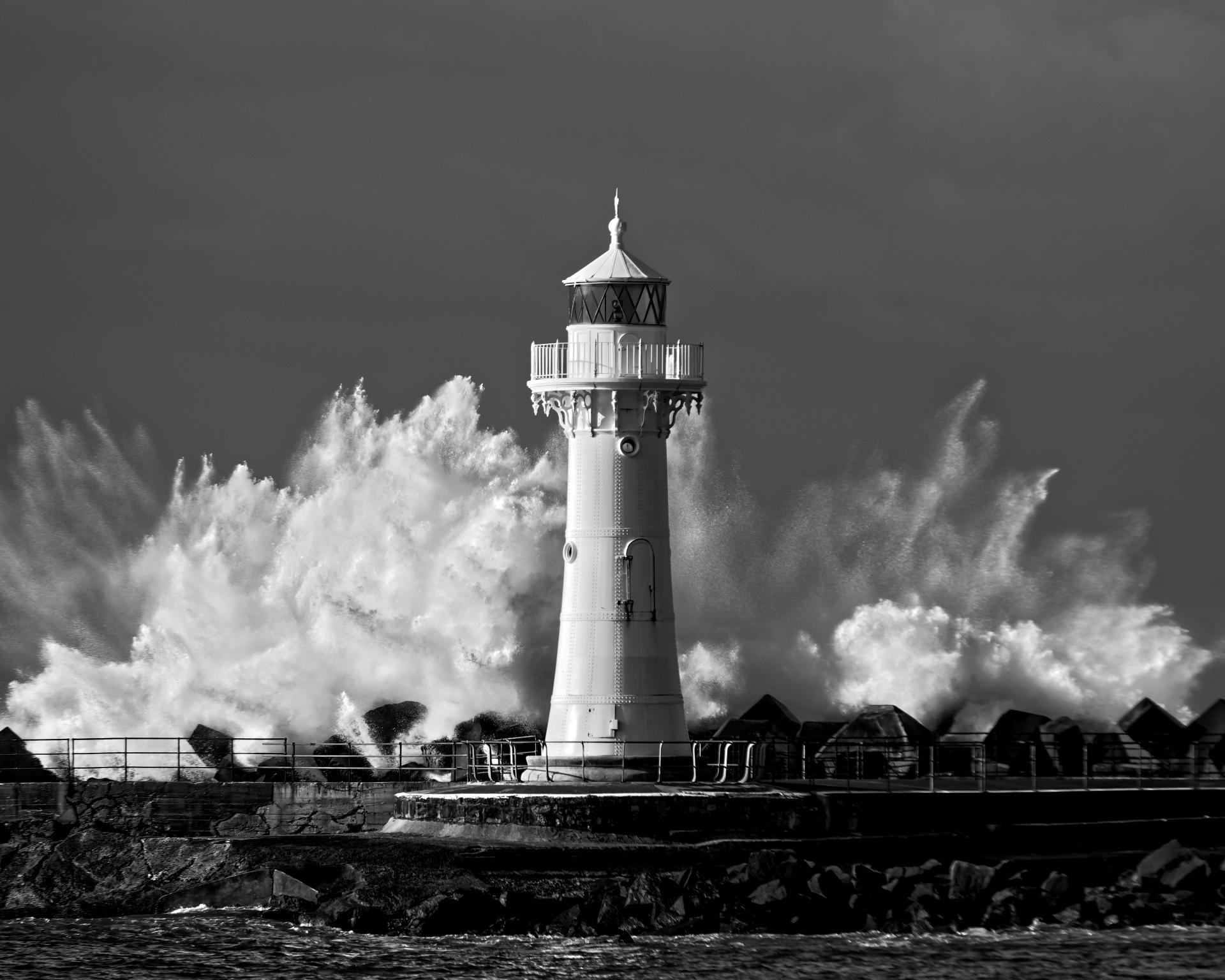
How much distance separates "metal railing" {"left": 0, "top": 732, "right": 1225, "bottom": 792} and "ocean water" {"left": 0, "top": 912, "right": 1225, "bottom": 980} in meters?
4.94

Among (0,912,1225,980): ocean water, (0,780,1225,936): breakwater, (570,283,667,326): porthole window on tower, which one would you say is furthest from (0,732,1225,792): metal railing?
(570,283,667,326): porthole window on tower

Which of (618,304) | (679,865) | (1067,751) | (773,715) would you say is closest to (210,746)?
(773,715)

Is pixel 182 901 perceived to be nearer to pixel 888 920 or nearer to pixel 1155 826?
pixel 888 920

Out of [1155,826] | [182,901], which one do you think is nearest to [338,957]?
[182,901]

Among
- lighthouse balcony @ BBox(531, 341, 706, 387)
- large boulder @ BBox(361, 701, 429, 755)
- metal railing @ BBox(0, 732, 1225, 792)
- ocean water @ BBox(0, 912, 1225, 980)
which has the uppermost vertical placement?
lighthouse balcony @ BBox(531, 341, 706, 387)

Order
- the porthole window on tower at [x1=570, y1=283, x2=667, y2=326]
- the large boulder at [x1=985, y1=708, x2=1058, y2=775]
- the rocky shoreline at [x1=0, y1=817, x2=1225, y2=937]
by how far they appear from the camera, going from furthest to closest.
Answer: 1. the large boulder at [x1=985, y1=708, x2=1058, y2=775]
2. the porthole window on tower at [x1=570, y1=283, x2=667, y2=326]
3. the rocky shoreline at [x1=0, y1=817, x2=1225, y2=937]

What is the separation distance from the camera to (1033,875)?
37938mm

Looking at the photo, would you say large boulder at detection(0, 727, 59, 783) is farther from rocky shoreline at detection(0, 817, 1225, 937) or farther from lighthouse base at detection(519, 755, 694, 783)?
lighthouse base at detection(519, 755, 694, 783)

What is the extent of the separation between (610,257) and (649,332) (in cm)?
125

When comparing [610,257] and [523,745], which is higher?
[610,257]

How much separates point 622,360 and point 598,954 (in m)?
9.75

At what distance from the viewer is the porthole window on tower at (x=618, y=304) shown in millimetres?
40656

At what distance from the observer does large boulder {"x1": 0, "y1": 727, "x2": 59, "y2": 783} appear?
47406mm

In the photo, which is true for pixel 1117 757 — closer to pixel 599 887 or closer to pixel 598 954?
pixel 599 887
